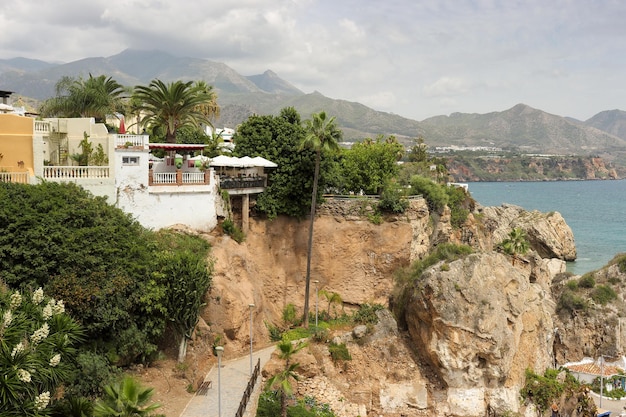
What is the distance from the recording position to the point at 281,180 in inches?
1533

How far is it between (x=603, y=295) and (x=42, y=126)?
144 ft

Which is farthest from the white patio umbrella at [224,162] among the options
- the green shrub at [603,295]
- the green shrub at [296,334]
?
the green shrub at [603,295]

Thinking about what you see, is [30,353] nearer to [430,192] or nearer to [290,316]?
[290,316]

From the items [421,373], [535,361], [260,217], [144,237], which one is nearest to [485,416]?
[421,373]

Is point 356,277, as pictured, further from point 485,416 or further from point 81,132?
point 81,132

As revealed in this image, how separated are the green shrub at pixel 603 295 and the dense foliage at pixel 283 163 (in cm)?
2590

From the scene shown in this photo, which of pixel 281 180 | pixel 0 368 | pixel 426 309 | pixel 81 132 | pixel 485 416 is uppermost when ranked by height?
pixel 81 132

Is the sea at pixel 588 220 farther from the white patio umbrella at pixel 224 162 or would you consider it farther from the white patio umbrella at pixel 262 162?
the white patio umbrella at pixel 224 162

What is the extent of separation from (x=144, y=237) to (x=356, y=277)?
1624 cm

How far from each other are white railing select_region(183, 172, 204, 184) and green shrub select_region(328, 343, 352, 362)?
480 inches

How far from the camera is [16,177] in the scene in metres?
28.2

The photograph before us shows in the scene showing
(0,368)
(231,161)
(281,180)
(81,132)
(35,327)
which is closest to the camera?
(0,368)

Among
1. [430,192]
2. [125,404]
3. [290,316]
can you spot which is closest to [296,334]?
[290,316]

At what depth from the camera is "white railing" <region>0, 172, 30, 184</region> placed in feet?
90.9
